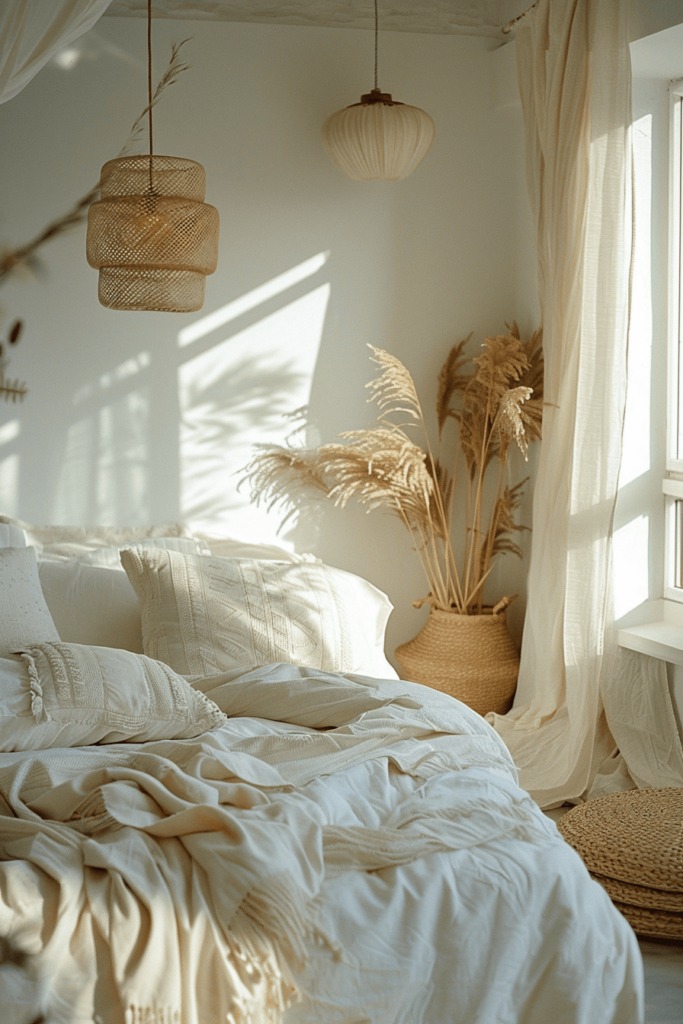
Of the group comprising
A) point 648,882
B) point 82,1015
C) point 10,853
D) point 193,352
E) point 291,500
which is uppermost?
point 193,352

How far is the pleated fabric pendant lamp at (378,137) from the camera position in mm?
3566

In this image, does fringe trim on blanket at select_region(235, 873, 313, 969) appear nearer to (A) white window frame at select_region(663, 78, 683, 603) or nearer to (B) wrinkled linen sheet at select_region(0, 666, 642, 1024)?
(B) wrinkled linen sheet at select_region(0, 666, 642, 1024)

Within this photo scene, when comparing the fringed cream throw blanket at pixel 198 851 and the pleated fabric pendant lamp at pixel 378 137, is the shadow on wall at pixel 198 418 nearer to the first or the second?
the pleated fabric pendant lamp at pixel 378 137

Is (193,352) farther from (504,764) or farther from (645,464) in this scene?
(504,764)

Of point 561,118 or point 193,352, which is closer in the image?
point 561,118

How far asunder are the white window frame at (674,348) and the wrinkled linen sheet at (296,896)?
5.76 feet

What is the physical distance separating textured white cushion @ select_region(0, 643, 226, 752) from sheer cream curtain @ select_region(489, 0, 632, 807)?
155 centimetres

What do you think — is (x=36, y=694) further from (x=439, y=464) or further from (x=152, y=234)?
(x=439, y=464)

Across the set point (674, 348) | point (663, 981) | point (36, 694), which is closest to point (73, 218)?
point (36, 694)

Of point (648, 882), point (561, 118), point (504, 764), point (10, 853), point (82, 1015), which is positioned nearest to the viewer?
point (82, 1015)

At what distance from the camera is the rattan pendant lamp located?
287 centimetres

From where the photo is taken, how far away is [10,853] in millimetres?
1762

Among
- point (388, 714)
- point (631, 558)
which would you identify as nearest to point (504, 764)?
point (388, 714)

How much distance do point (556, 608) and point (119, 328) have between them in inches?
73.7
